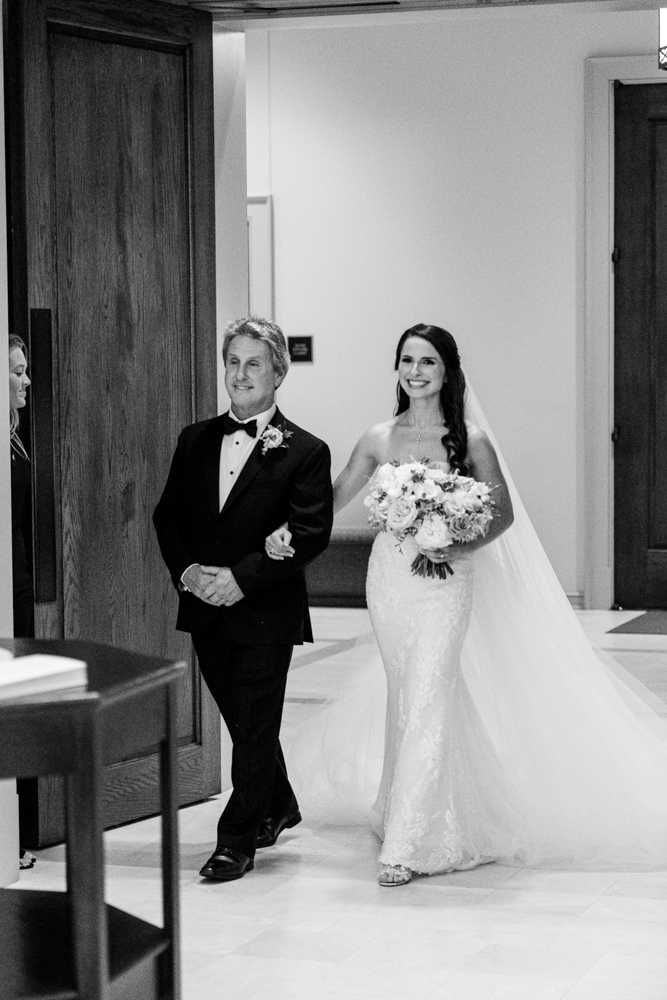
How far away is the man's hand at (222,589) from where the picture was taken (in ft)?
14.5

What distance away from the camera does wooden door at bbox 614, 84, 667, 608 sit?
9.89m

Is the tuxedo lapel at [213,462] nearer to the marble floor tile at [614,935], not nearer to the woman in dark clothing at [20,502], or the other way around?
the woman in dark clothing at [20,502]

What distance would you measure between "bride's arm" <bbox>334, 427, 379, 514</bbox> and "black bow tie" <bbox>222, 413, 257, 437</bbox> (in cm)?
48

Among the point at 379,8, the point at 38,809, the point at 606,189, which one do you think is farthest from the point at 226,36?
the point at 606,189

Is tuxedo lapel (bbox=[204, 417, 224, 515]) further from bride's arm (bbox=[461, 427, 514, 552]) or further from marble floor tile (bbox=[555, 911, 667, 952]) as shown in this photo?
marble floor tile (bbox=[555, 911, 667, 952])

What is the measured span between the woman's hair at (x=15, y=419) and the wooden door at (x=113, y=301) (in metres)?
0.06

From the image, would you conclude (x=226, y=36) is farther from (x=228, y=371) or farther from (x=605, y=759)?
(x=605, y=759)

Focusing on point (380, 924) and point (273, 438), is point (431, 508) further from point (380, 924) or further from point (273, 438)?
point (380, 924)

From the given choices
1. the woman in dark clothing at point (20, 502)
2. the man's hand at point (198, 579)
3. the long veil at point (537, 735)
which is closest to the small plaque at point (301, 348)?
the long veil at point (537, 735)

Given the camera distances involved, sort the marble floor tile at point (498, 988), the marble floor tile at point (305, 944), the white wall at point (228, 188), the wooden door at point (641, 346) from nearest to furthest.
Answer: the marble floor tile at point (498, 988)
the marble floor tile at point (305, 944)
the white wall at point (228, 188)
the wooden door at point (641, 346)

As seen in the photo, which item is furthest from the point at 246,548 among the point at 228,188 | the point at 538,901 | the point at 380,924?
the point at 228,188

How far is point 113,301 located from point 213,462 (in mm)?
745

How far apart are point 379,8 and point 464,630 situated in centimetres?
214

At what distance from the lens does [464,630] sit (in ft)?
15.4
